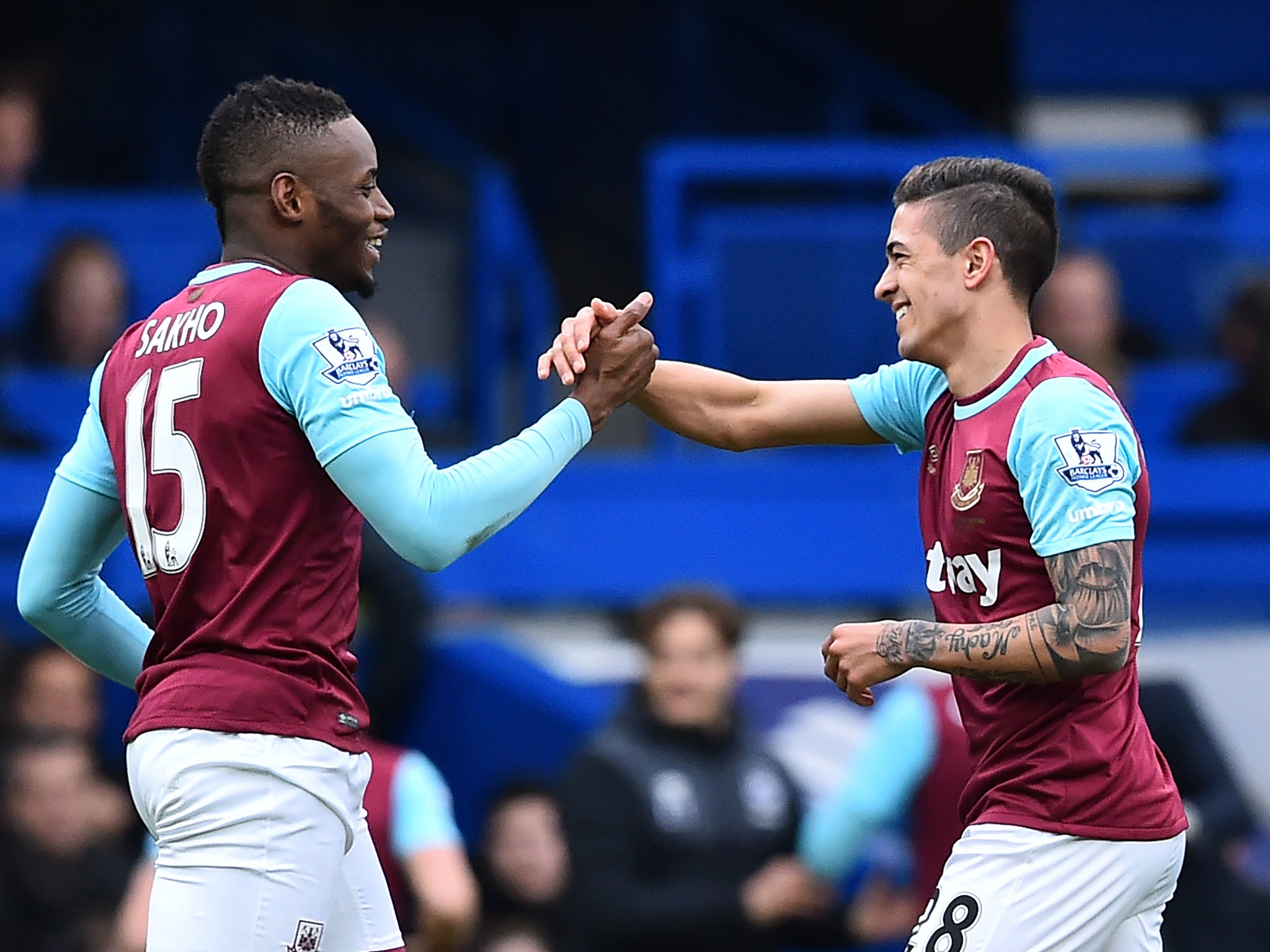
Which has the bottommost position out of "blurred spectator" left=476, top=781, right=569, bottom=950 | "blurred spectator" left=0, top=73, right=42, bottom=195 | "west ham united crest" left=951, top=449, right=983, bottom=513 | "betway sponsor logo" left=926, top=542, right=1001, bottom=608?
"blurred spectator" left=476, top=781, right=569, bottom=950

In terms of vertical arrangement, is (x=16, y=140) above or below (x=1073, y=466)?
above

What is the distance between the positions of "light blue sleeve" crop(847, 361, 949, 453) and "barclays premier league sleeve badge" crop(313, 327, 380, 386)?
3.88 feet

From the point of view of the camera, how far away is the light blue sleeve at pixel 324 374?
134 inches

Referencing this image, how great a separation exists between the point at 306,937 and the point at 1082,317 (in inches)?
221

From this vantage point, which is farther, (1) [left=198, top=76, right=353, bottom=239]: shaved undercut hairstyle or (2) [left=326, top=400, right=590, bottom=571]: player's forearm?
(1) [left=198, top=76, right=353, bottom=239]: shaved undercut hairstyle

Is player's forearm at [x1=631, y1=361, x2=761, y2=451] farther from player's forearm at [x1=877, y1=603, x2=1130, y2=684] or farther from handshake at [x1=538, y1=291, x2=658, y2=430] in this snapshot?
player's forearm at [x1=877, y1=603, x2=1130, y2=684]

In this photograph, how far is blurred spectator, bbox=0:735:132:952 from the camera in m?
6.82

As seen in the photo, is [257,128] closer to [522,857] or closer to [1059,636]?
[1059,636]

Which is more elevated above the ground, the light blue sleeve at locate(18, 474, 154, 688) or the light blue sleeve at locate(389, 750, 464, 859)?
the light blue sleeve at locate(18, 474, 154, 688)

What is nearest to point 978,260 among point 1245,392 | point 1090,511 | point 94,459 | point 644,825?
point 1090,511

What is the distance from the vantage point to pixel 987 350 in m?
3.93

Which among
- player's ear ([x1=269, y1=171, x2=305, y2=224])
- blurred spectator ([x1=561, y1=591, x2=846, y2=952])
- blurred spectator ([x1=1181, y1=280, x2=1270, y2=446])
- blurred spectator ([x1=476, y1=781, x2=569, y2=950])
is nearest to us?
player's ear ([x1=269, y1=171, x2=305, y2=224])

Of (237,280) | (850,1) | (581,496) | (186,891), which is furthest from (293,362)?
(850,1)

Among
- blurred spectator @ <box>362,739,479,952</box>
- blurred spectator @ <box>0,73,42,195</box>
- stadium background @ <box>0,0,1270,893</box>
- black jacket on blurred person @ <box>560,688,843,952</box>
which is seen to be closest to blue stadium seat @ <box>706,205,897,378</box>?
stadium background @ <box>0,0,1270,893</box>
